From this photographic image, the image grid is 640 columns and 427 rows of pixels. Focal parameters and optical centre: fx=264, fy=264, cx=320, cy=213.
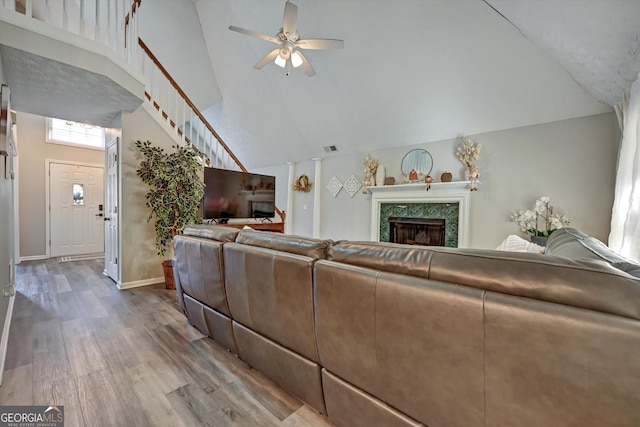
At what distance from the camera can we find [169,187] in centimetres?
334

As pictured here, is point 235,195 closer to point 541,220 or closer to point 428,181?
point 428,181

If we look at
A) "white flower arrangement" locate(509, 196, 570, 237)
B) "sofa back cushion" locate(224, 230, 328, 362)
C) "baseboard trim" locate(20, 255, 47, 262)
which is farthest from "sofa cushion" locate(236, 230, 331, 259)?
"baseboard trim" locate(20, 255, 47, 262)

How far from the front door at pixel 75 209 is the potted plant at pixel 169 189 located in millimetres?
3343

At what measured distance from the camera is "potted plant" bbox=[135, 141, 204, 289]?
334 cm

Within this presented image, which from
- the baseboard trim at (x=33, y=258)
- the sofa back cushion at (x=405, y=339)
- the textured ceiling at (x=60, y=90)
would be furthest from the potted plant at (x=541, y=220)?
the baseboard trim at (x=33, y=258)

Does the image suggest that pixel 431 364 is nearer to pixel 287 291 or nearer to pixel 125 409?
pixel 287 291

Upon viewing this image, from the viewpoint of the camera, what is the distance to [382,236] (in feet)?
15.6

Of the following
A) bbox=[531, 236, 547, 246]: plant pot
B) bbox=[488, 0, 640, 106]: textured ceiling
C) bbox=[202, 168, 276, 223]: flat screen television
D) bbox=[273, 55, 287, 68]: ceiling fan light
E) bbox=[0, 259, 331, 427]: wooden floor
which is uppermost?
bbox=[273, 55, 287, 68]: ceiling fan light

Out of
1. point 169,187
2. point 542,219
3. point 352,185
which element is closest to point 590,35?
point 542,219

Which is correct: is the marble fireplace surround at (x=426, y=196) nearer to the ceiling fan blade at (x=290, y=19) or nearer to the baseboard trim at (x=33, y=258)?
the ceiling fan blade at (x=290, y=19)

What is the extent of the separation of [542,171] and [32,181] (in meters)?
8.46

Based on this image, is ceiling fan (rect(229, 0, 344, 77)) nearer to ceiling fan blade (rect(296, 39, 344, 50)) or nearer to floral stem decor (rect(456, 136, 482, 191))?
ceiling fan blade (rect(296, 39, 344, 50))

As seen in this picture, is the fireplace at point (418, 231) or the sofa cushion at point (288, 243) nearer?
the sofa cushion at point (288, 243)

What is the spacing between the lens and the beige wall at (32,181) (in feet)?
16.1
